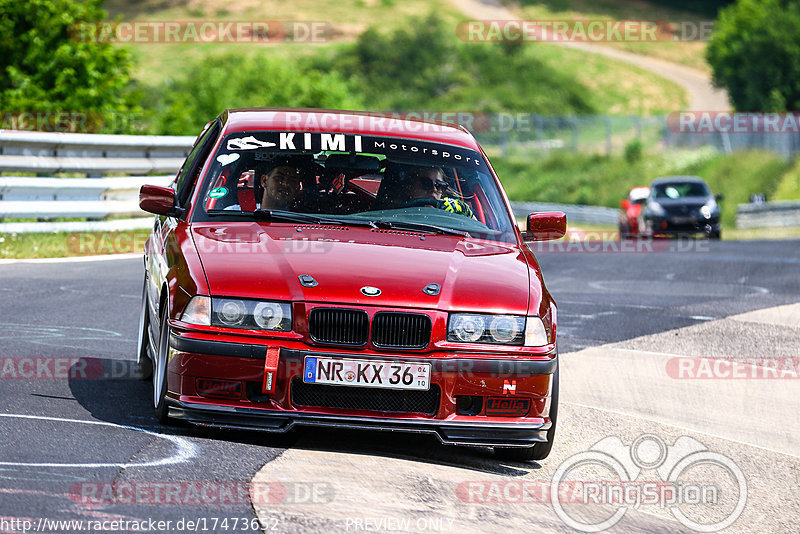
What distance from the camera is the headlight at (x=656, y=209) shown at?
27.9m

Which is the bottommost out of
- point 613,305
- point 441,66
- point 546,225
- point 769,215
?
point 769,215

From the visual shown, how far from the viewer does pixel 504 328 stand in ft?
20.0

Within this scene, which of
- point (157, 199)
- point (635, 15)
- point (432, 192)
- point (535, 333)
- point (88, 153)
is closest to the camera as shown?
point (535, 333)

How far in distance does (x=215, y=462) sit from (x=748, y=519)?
2421 millimetres

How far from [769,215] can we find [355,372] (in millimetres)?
32688

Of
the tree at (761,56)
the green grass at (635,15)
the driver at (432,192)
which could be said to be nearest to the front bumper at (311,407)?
the driver at (432,192)

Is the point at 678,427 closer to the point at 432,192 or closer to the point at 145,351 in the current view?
the point at 432,192

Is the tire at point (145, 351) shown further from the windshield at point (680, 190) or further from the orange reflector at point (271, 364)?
the windshield at point (680, 190)

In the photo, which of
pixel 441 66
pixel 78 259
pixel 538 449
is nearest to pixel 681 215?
pixel 78 259

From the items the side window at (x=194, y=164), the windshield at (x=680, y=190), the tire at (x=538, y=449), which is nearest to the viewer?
the tire at (x=538, y=449)

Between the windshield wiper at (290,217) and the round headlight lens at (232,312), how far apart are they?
43.3 inches

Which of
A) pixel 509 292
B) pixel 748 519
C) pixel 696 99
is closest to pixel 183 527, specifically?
pixel 509 292

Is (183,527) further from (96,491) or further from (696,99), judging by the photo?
(696,99)

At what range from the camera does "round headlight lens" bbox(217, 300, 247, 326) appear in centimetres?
590
